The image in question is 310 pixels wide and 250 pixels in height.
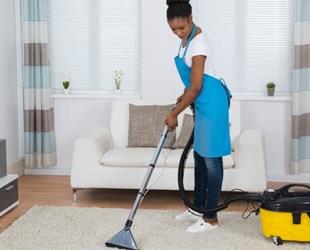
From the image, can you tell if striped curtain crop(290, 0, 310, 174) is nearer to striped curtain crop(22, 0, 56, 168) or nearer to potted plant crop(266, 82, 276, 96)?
potted plant crop(266, 82, 276, 96)

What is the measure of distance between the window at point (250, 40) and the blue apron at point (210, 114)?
1.68 m

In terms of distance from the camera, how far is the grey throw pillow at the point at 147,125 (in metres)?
4.48

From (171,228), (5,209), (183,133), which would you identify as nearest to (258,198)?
(171,228)

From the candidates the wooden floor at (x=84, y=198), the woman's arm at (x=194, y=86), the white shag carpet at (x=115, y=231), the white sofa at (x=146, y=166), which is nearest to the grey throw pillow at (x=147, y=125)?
the white sofa at (x=146, y=166)

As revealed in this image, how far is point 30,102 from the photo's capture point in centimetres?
502

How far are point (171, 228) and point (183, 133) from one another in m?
Result: 1.06

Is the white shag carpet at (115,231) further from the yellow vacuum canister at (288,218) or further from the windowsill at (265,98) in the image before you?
the windowsill at (265,98)

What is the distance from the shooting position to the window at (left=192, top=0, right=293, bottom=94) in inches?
192

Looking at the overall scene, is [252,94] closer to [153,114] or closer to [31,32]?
[153,114]

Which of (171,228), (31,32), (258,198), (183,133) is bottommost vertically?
(171,228)

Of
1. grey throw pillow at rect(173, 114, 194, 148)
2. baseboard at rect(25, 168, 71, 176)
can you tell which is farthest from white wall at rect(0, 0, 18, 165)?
grey throw pillow at rect(173, 114, 194, 148)

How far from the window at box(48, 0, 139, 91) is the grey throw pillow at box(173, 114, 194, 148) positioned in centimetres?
86

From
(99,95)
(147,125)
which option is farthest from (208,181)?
(99,95)

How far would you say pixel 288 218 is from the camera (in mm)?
3150
